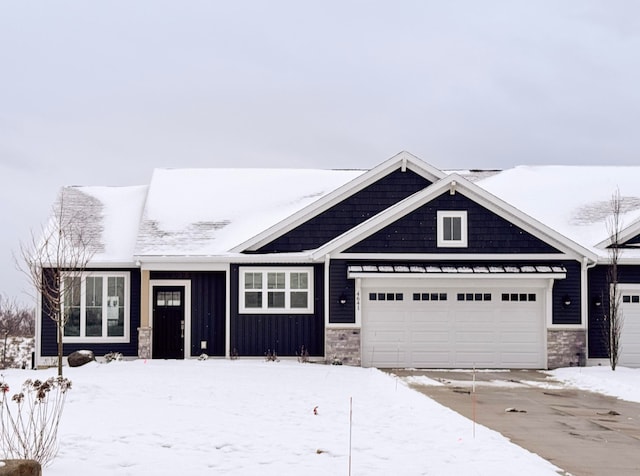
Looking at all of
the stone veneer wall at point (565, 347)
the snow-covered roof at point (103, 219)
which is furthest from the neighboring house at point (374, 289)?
the snow-covered roof at point (103, 219)

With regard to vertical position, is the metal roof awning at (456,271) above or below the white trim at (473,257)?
below

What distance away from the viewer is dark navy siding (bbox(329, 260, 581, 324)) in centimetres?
2084

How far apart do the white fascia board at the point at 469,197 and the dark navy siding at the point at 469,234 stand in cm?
13

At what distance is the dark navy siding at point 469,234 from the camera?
21.2 m

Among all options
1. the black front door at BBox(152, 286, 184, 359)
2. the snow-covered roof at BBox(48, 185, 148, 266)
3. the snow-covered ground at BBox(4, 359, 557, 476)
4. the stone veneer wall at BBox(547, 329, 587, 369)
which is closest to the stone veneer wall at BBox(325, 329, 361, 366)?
the black front door at BBox(152, 286, 184, 359)

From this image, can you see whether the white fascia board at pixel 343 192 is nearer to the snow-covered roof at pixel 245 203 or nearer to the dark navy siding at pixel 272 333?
the snow-covered roof at pixel 245 203

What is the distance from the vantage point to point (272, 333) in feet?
70.1

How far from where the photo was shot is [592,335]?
70.8ft

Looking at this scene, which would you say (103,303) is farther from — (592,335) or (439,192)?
(592,335)

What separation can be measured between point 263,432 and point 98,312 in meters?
12.8

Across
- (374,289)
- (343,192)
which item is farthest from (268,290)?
(343,192)

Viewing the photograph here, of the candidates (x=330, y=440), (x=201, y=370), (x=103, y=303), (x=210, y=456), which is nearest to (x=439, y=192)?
(x=201, y=370)

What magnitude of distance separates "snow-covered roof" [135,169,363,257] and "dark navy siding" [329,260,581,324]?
9.67ft

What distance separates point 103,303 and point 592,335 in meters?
13.1
